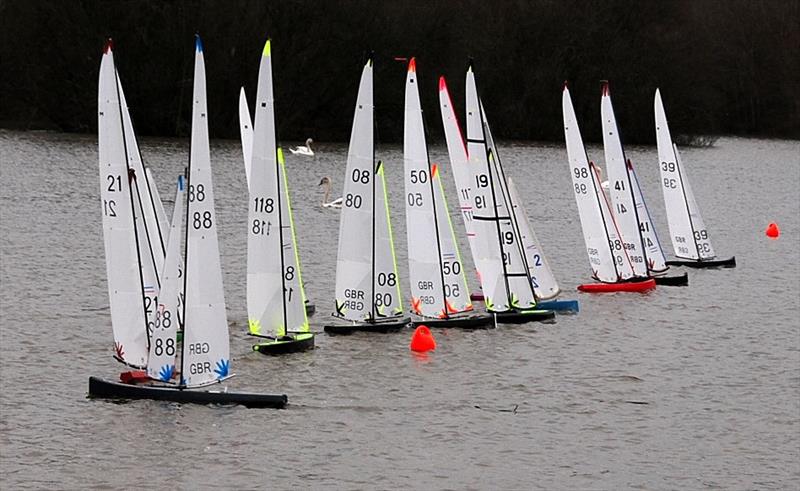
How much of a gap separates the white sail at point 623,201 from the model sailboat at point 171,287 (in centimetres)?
1119

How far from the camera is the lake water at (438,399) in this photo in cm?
1305

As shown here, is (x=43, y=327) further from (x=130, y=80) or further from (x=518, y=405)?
(x=130, y=80)

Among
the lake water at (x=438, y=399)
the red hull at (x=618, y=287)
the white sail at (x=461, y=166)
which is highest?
the white sail at (x=461, y=166)

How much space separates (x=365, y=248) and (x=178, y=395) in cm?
467


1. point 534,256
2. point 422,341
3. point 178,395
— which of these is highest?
point 534,256

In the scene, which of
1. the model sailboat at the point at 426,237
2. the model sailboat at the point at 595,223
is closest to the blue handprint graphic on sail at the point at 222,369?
the model sailboat at the point at 426,237

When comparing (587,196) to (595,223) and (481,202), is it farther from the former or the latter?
(481,202)

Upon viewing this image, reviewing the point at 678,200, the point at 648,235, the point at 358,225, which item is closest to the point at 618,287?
the point at 648,235

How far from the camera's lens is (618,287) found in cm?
2380

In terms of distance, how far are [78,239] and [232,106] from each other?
99.7ft

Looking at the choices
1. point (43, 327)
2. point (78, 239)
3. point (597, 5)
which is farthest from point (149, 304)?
point (597, 5)

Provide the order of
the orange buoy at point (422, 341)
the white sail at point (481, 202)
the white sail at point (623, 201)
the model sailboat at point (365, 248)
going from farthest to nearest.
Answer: the white sail at point (623, 201), the white sail at point (481, 202), the model sailboat at point (365, 248), the orange buoy at point (422, 341)

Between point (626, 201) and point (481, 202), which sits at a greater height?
point (626, 201)

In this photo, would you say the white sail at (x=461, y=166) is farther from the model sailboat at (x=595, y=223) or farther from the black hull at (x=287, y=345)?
the model sailboat at (x=595, y=223)
